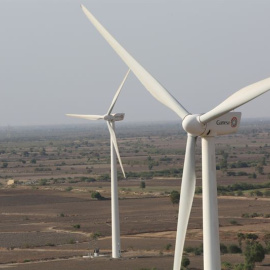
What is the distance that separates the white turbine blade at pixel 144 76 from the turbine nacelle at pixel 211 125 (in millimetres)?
1780

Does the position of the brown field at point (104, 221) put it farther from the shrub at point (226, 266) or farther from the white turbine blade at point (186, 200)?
the white turbine blade at point (186, 200)

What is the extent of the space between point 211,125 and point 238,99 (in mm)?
1716

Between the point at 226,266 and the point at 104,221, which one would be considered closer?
the point at 226,266

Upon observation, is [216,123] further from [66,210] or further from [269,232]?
[66,210]

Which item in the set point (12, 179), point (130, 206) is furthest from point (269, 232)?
point (12, 179)

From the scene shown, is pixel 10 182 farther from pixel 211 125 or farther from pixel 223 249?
pixel 211 125

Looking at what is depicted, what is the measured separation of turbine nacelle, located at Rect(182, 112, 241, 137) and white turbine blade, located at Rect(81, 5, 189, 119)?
1780mm

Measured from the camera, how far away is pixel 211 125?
29.4 m

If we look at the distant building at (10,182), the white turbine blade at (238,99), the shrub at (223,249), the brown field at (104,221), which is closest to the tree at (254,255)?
the brown field at (104,221)

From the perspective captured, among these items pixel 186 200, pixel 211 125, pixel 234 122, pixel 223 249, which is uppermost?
pixel 223 249

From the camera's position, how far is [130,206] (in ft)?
369

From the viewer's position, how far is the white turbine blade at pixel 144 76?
3236 centimetres

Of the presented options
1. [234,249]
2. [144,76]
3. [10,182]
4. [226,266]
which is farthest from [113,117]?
[10,182]

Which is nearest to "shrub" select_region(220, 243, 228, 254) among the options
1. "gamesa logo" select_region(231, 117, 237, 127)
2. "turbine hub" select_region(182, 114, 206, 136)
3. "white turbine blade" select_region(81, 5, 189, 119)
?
"white turbine blade" select_region(81, 5, 189, 119)
